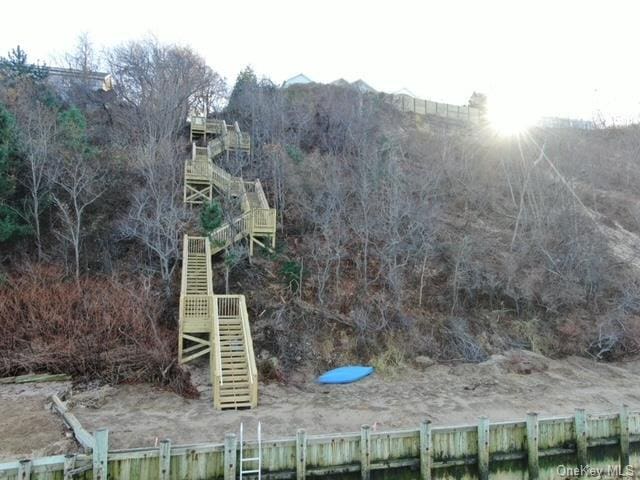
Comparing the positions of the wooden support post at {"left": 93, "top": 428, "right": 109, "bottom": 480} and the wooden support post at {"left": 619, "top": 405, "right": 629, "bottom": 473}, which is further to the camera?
the wooden support post at {"left": 619, "top": 405, "right": 629, "bottom": 473}

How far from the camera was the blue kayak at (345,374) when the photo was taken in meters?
14.5

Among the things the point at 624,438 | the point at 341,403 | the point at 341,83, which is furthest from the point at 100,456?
the point at 341,83

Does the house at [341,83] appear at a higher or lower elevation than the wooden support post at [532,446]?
higher

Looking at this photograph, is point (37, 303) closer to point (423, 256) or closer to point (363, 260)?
point (363, 260)

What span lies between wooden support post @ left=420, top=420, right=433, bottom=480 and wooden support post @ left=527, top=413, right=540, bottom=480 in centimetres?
242

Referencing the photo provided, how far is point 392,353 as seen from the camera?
16234mm

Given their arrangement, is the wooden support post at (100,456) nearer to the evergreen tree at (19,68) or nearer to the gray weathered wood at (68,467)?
the gray weathered wood at (68,467)

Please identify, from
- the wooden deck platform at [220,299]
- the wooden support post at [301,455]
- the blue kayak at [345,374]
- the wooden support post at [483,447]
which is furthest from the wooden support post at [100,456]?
the wooden support post at [483,447]

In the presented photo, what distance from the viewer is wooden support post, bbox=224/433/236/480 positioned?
880 centimetres

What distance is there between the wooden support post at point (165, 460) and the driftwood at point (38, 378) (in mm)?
6616

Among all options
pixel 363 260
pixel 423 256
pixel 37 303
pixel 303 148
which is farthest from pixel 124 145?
pixel 423 256

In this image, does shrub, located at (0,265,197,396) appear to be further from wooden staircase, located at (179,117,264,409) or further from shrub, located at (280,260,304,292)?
shrub, located at (280,260,304,292)

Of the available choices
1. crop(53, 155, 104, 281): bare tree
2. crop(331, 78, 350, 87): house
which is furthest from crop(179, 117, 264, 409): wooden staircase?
crop(331, 78, 350, 87): house

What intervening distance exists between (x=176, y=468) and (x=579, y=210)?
24543 millimetres
